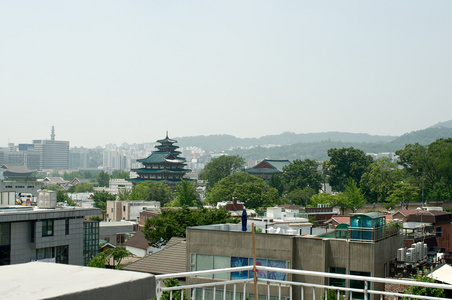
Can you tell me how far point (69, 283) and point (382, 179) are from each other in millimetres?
73033

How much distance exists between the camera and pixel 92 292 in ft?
7.12

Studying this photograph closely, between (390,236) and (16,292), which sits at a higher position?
(16,292)

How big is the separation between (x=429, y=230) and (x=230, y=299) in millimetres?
25360

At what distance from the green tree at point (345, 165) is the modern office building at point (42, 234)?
66766mm

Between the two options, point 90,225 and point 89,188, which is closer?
point 90,225

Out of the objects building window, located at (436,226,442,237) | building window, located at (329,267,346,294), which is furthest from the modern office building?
building window, located at (436,226,442,237)

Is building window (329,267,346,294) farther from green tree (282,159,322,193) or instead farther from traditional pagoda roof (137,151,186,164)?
traditional pagoda roof (137,151,186,164)

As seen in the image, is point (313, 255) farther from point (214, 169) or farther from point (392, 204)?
point (214, 169)

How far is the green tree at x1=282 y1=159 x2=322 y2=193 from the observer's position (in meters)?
91.6

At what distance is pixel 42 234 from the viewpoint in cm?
2228

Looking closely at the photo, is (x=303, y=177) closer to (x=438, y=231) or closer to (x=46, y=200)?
(x=438, y=231)

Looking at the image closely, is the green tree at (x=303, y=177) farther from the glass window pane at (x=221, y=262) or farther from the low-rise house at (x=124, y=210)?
the glass window pane at (x=221, y=262)

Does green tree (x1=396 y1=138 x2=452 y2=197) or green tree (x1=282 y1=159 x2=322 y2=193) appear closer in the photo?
green tree (x1=396 y1=138 x2=452 y2=197)

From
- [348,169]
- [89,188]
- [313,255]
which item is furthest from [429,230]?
[89,188]
